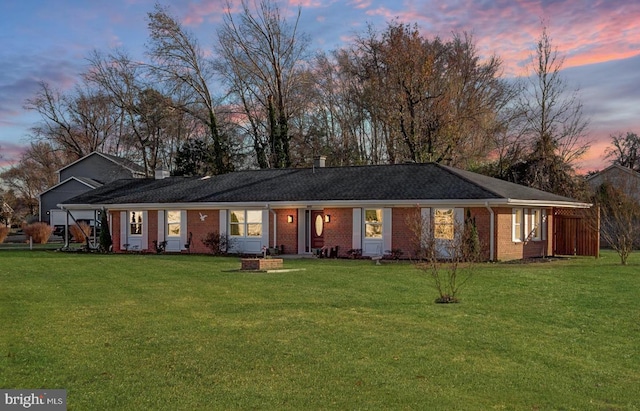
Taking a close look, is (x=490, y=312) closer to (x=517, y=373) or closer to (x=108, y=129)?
(x=517, y=373)

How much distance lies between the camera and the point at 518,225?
2339 centimetres

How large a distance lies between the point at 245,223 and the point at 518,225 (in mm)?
11584

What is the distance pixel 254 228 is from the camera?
1026 inches

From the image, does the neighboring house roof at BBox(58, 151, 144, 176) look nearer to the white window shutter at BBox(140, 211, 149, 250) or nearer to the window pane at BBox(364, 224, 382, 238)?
the white window shutter at BBox(140, 211, 149, 250)

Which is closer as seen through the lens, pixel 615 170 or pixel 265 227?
pixel 265 227

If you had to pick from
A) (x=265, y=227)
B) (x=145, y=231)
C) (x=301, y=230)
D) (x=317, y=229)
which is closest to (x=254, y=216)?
(x=265, y=227)

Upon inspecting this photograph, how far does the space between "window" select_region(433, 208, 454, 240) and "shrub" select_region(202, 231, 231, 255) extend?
30.3ft

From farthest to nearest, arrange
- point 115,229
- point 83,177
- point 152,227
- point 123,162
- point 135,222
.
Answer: point 123,162 < point 83,177 < point 115,229 < point 135,222 < point 152,227

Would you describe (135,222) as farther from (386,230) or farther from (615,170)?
(615,170)

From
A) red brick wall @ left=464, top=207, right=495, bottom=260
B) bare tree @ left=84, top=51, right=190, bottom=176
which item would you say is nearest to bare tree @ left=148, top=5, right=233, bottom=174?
bare tree @ left=84, top=51, right=190, bottom=176

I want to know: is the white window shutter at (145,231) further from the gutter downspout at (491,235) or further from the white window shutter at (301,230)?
the gutter downspout at (491,235)

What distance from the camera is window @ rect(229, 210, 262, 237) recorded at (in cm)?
2600

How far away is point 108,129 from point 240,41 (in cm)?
2047

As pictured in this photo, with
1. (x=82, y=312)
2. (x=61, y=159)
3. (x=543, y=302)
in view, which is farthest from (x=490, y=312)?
(x=61, y=159)
